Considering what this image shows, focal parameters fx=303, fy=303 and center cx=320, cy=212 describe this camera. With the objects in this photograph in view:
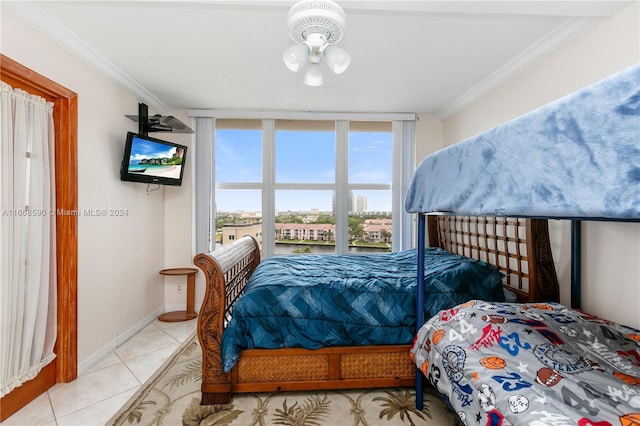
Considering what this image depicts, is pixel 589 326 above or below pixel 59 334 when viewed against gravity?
above

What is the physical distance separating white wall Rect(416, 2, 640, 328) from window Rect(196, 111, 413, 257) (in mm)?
1636

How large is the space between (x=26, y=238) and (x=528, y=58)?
372 centimetres

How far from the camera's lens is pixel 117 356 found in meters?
2.57

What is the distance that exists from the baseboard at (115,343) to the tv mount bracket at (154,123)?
77.9 inches

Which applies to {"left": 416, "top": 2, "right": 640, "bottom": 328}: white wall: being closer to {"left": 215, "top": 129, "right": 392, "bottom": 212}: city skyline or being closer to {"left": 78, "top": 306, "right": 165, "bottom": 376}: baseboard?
{"left": 215, "top": 129, "right": 392, "bottom": 212}: city skyline

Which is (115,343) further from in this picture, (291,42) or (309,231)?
(291,42)

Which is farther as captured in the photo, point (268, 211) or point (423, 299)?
point (268, 211)

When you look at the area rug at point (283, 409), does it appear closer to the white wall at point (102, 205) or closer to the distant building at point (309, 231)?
the white wall at point (102, 205)

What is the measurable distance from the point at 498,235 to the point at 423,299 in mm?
1179

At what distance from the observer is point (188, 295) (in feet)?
11.4

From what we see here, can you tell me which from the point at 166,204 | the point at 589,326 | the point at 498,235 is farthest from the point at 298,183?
the point at 589,326

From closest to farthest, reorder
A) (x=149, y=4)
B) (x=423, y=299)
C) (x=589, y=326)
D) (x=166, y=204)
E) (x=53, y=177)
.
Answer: (x=589, y=326) → (x=149, y=4) → (x=423, y=299) → (x=53, y=177) → (x=166, y=204)

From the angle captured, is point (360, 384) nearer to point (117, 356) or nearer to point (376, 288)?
point (376, 288)

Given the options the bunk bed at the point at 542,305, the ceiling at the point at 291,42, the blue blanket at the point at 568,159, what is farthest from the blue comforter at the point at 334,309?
the ceiling at the point at 291,42
